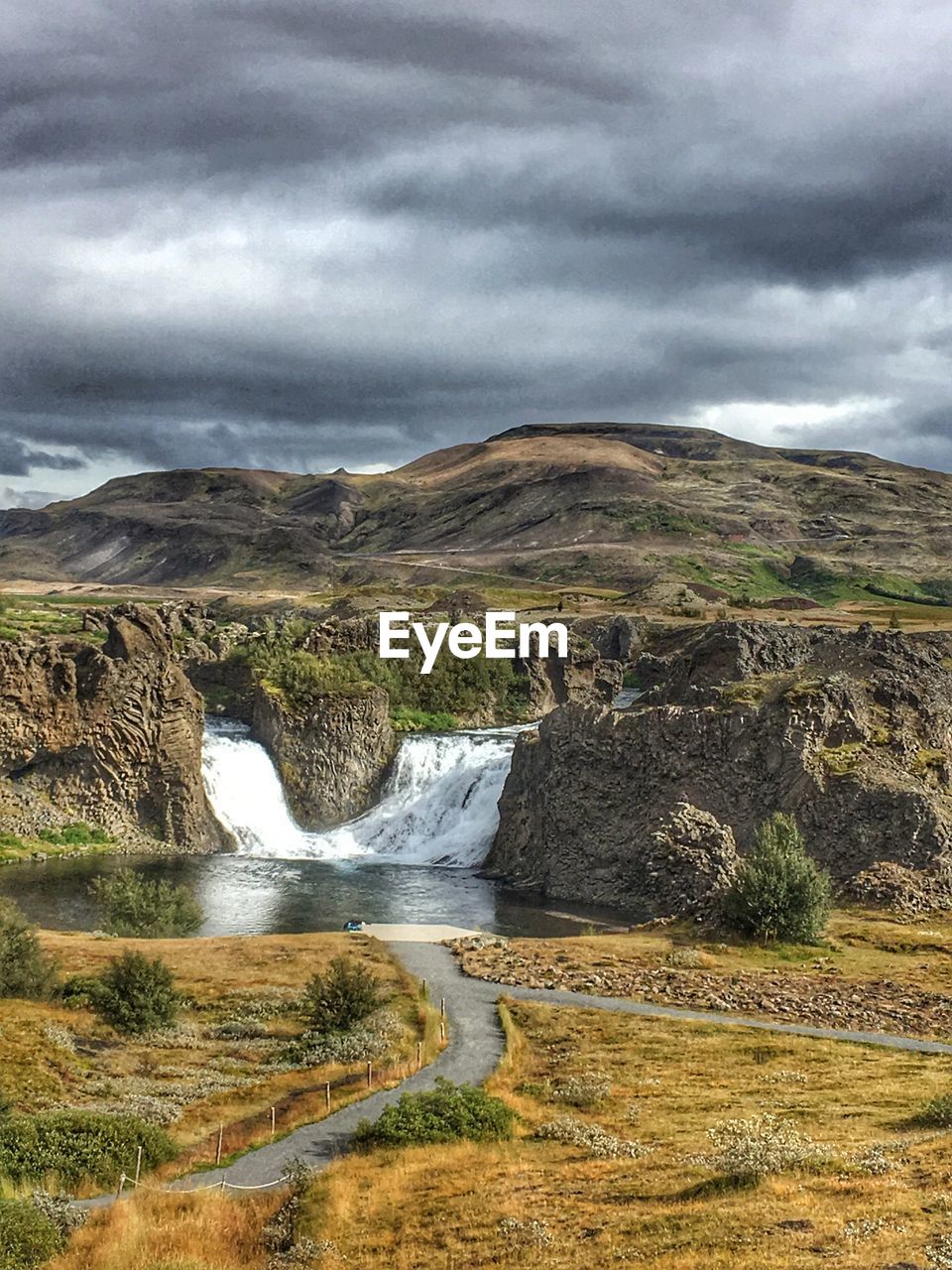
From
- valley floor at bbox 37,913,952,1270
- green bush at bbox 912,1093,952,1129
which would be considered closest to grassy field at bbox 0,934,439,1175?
valley floor at bbox 37,913,952,1270

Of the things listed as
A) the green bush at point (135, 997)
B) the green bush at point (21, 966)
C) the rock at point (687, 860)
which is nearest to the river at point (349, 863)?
the rock at point (687, 860)

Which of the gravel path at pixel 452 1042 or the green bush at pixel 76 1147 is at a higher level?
the green bush at pixel 76 1147

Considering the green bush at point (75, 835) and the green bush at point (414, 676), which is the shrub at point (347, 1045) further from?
the green bush at point (414, 676)

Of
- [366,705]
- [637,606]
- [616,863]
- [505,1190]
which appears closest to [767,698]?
[616,863]

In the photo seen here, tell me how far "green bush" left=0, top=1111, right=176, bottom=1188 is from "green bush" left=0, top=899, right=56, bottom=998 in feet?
44.1

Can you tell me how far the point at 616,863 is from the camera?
216ft

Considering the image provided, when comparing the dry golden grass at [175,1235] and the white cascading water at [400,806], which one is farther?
the white cascading water at [400,806]

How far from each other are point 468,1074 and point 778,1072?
28.4 ft

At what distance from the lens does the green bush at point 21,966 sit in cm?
3912

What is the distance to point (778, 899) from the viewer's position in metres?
49.0

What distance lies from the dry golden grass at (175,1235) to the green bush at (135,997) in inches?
597

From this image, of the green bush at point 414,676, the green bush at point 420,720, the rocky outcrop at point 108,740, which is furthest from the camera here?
the green bush at point 420,720

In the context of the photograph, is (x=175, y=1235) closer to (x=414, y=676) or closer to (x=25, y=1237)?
(x=25, y=1237)

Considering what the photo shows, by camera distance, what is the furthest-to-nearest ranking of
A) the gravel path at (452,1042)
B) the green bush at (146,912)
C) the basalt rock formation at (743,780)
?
the basalt rock formation at (743,780)
the green bush at (146,912)
the gravel path at (452,1042)
